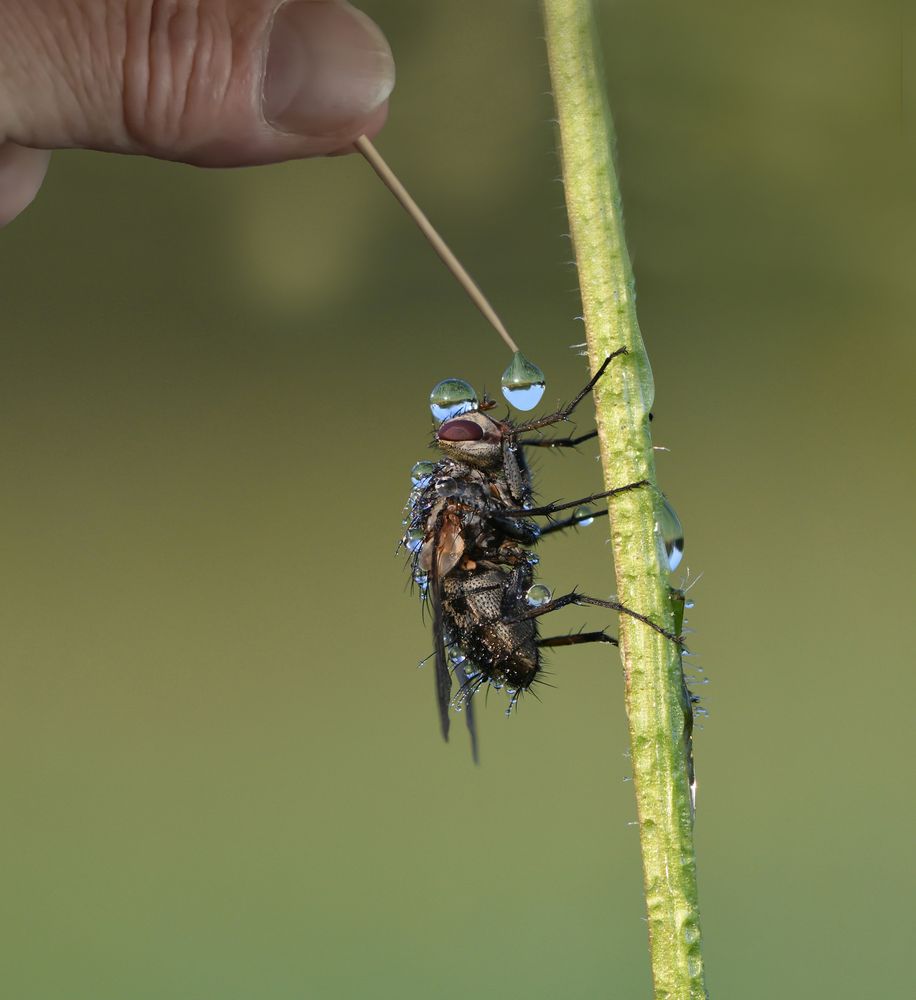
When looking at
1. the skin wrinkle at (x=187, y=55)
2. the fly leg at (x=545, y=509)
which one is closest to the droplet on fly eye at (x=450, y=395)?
the fly leg at (x=545, y=509)

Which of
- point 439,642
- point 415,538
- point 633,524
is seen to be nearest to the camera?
point 633,524

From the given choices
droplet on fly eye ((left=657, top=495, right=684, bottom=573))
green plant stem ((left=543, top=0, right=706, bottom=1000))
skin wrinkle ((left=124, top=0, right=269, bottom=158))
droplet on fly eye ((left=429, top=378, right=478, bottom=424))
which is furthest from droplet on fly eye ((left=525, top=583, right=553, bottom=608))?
skin wrinkle ((left=124, top=0, right=269, bottom=158))

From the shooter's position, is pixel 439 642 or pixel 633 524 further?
pixel 439 642

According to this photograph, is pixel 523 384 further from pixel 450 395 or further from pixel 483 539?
pixel 483 539

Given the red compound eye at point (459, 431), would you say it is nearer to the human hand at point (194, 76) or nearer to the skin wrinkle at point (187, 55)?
Answer: the human hand at point (194, 76)

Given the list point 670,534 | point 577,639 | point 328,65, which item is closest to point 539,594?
point 577,639

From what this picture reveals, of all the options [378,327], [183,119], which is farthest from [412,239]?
[183,119]
